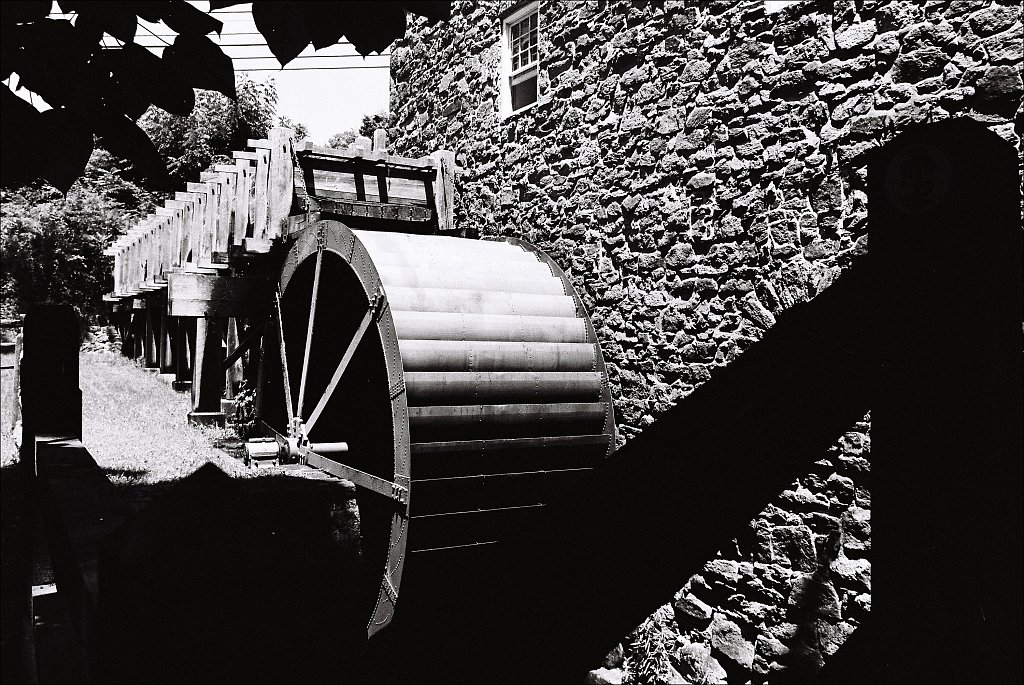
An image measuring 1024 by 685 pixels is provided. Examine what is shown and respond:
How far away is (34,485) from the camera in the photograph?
10.9 feet

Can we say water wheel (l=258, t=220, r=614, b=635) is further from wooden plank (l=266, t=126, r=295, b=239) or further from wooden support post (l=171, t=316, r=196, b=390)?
wooden support post (l=171, t=316, r=196, b=390)

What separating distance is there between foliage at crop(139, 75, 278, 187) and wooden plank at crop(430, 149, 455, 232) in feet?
65.0

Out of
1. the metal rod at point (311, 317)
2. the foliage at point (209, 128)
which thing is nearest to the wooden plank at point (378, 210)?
the metal rod at point (311, 317)

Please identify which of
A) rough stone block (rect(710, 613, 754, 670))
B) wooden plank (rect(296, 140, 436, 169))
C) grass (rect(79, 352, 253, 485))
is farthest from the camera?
grass (rect(79, 352, 253, 485))

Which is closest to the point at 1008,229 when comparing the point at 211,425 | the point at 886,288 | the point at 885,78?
the point at 886,288

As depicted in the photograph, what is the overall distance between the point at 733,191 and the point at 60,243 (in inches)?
937

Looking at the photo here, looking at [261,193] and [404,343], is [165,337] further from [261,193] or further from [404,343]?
[404,343]

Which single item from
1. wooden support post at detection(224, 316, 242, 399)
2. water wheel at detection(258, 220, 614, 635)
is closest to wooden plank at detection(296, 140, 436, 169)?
water wheel at detection(258, 220, 614, 635)

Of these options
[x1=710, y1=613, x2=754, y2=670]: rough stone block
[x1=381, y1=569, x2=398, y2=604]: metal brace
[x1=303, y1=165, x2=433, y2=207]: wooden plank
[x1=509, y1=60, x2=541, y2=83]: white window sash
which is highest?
[x1=509, y1=60, x2=541, y2=83]: white window sash

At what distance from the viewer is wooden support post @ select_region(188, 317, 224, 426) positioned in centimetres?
1242

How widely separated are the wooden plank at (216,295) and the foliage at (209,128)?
60.9 ft

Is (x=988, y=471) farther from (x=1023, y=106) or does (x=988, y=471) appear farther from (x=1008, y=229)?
(x=1023, y=106)

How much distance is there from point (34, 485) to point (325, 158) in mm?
4328

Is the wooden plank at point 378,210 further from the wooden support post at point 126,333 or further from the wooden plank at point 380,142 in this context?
the wooden support post at point 126,333
